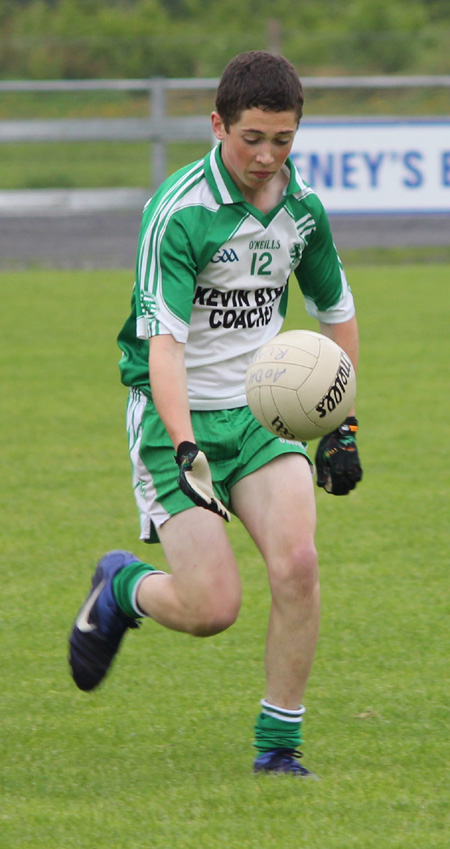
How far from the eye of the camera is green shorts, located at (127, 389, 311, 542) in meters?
3.73

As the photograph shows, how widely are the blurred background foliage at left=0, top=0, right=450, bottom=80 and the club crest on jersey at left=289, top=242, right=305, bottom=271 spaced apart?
19.0 metres

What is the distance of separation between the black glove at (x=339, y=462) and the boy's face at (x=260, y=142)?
2.47ft

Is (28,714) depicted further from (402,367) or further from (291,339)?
(402,367)

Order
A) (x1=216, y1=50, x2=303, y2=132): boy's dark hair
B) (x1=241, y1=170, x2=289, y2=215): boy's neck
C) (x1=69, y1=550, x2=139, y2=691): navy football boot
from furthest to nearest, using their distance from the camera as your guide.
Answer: (x1=69, y1=550, x2=139, y2=691): navy football boot < (x1=241, y1=170, x2=289, y2=215): boy's neck < (x1=216, y1=50, x2=303, y2=132): boy's dark hair

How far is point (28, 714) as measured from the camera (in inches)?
158

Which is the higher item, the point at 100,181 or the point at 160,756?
the point at 160,756

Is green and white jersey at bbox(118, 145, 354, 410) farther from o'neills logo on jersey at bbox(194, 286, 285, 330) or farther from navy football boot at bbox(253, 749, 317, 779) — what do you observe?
navy football boot at bbox(253, 749, 317, 779)

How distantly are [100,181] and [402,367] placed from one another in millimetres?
14247

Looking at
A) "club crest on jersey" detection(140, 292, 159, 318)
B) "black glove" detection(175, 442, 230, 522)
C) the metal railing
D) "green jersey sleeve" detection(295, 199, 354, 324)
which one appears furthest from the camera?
the metal railing

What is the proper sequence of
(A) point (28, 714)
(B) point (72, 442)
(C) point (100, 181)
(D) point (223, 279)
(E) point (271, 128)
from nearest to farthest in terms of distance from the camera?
(E) point (271, 128) < (D) point (223, 279) < (A) point (28, 714) < (B) point (72, 442) < (C) point (100, 181)

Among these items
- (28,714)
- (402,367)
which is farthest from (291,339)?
(402,367)

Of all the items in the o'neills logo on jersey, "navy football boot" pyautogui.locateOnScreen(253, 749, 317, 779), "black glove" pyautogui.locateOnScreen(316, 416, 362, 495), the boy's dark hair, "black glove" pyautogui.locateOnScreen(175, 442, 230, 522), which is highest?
the boy's dark hair

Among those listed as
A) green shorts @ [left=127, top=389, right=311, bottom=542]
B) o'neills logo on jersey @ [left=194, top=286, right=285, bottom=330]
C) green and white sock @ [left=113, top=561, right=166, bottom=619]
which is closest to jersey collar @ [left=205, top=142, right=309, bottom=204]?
o'neills logo on jersey @ [left=194, top=286, right=285, bottom=330]

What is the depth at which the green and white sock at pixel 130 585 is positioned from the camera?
12.7 feet
